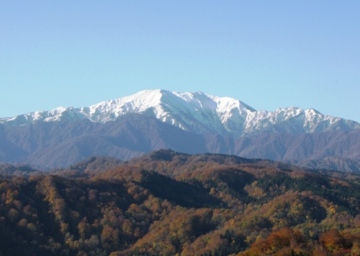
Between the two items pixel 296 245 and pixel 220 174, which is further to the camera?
pixel 220 174

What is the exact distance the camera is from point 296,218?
132 metres

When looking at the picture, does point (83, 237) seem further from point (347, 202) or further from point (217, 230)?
point (347, 202)

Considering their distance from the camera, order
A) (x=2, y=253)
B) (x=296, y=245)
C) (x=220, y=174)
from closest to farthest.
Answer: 1. (x=296, y=245)
2. (x=2, y=253)
3. (x=220, y=174)

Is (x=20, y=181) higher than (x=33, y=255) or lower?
higher

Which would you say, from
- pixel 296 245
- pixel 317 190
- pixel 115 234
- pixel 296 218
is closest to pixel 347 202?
pixel 317 190

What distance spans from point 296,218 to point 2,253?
49.4m

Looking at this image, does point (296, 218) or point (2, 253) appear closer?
point (2, 253)

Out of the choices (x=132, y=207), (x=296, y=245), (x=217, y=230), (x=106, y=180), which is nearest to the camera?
(x=296, y=245)

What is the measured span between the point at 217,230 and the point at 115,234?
16503mm

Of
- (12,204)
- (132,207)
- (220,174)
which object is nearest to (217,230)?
(132,207)

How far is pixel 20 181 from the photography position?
463ft

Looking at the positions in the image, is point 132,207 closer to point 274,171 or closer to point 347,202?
point 347,202

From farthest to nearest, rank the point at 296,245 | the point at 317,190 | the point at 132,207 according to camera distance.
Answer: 1. the point at 317,190
2. the point at 132,207
3. the point at 296,245

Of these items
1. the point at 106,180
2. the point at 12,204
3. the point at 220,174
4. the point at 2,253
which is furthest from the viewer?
the point at 220,174
